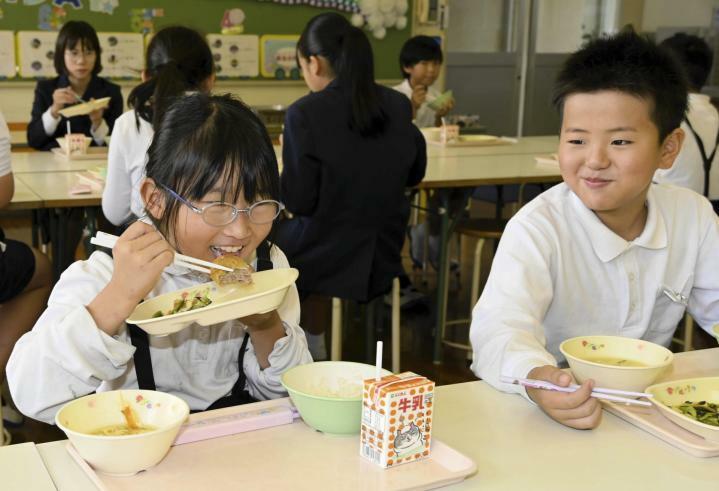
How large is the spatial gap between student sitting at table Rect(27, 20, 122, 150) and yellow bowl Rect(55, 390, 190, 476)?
3.39 meters

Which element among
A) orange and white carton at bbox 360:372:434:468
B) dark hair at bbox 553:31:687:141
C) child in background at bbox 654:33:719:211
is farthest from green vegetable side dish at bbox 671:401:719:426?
child in background at bbox 654:33:719:211

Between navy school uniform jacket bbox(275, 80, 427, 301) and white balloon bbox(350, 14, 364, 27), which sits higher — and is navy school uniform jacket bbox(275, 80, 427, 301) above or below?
below

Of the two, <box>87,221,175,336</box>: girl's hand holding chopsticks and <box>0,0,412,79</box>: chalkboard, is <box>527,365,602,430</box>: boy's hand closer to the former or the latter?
<box>87,221,175,336</box>: girl's hand holding chopsticks

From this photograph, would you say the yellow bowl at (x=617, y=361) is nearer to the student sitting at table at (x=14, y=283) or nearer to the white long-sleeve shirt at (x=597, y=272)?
the white long-sleeve shirt at (x=597, y=272)

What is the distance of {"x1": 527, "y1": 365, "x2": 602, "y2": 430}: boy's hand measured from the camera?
124cm

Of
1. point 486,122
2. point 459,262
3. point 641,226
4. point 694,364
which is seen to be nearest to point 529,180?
point 459,262

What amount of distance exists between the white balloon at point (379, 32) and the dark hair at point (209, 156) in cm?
529

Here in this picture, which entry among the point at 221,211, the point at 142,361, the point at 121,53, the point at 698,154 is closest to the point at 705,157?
the point at 698,154

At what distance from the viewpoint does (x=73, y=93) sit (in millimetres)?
4359

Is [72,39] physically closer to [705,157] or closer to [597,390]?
[705,157]

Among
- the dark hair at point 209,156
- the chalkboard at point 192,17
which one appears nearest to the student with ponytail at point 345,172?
the dark hair at point 209,156

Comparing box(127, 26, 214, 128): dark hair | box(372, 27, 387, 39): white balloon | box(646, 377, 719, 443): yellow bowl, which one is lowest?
box(646, 377, 719, 443): yellow bowl

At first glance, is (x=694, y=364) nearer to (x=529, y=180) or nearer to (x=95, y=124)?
(x=529, y=180)

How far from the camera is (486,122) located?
321 inches
